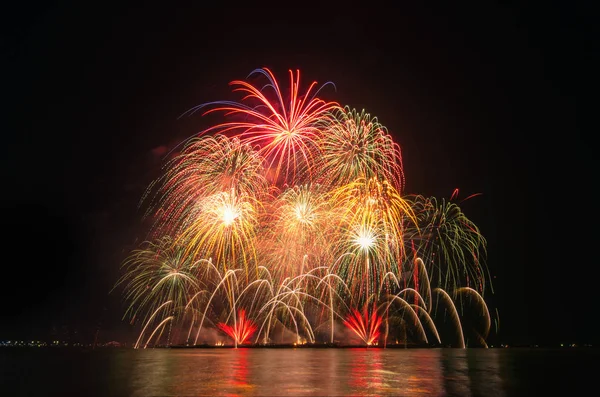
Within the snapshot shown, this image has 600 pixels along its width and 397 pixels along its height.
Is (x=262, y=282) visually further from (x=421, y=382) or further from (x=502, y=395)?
(x=502, y=395)

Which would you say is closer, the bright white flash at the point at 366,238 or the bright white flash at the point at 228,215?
the bright white flash at the point at 228,215

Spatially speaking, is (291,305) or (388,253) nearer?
(388,253)

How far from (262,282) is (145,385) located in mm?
30172

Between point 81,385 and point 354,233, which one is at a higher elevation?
point 354,233

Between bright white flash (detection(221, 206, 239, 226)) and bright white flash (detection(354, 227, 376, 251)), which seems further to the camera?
bright white flash (detection(354, 227, 376, 251))

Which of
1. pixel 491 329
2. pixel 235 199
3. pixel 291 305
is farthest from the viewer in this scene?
pixel 491 329

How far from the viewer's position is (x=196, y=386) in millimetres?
20344

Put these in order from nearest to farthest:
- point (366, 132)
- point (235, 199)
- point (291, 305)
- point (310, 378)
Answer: point (310, 378), point (366, 132), point (235, 199), point (291, 305)

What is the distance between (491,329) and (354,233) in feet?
219

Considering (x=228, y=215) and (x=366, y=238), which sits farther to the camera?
(x=366, y=238)

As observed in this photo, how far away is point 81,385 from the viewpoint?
22.7 m

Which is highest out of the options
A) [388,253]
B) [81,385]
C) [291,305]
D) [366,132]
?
[366,132]

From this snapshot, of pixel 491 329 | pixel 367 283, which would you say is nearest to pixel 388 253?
pixel 367 283

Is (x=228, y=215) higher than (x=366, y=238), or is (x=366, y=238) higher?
(x=228, y=215)
